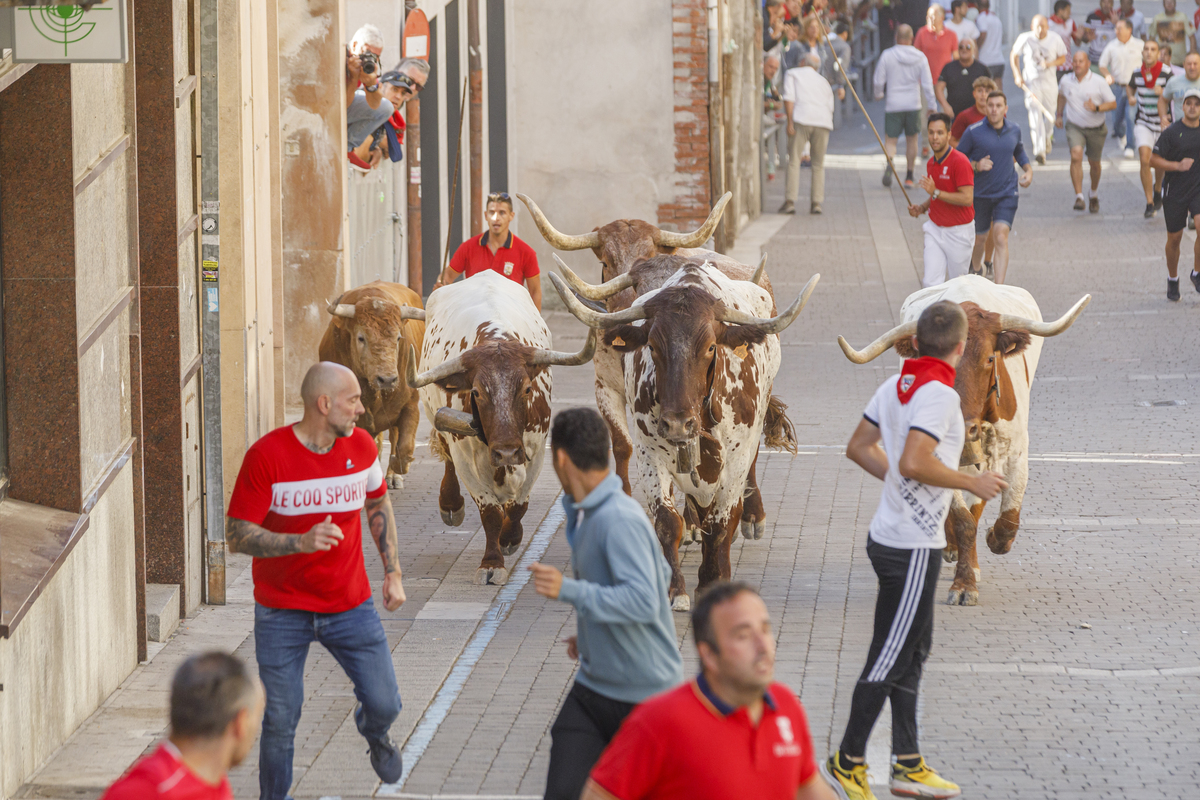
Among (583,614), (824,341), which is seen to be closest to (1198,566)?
(583,614)

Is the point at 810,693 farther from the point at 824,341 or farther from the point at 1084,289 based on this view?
the point at 1084,289

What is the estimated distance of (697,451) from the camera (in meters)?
9.32

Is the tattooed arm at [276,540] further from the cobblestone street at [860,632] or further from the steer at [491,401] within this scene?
the steer at [491,401]

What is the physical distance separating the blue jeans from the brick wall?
15.5 m

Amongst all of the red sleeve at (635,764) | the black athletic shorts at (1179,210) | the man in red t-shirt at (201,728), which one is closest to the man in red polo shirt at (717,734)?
the red sleeve at (635,764)

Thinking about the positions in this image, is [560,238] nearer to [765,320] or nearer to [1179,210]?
[765,320]

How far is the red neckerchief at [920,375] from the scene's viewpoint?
6.62 metres

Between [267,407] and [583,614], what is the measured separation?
7.65m

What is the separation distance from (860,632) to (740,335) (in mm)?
1704

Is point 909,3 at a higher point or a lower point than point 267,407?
higher

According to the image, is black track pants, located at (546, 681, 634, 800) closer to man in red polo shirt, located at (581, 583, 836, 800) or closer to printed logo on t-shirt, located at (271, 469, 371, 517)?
man in red polo shirt, located at (581, 583, 836, 800)

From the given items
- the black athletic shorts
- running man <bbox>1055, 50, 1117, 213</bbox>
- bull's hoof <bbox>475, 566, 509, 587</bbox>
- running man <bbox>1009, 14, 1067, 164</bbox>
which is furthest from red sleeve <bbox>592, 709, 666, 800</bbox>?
running man <bbox>1009, 14, 1067, 164</bbox>

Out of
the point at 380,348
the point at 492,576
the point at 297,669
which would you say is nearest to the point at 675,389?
the point at 492,576

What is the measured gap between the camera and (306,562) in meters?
6.30
